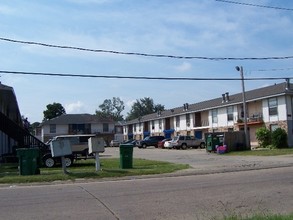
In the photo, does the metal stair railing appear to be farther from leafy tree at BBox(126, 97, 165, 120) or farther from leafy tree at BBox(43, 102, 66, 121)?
leafy tree at BBox(126, 97, 165, 120)

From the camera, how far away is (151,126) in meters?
85.1

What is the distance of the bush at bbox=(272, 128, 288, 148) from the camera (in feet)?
131

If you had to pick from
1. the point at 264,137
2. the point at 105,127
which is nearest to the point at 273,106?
the point at 264,137

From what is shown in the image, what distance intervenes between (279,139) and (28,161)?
27.5 metres

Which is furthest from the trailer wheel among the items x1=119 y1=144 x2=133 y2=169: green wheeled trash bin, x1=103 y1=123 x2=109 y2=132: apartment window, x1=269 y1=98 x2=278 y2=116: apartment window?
x1=103 y1=123 x2=109 y2=132: apartment window

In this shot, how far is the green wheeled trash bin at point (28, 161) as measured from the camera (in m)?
18.6

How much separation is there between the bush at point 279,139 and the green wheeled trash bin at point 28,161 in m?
27.1

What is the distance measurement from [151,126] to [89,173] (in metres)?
67.1

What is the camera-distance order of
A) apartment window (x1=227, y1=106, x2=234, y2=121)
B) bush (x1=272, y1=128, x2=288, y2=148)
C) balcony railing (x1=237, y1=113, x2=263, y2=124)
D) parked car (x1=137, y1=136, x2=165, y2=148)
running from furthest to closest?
parked car (x1=137, y1=136, x2=165, y2=148) → apartment window (x1=227, y1=106, x2=234, y2=121) → balcony railing (x1=237, y1=113, x2=263, y2=124) → bush (x1=272, y1=128, x2=288, y2=148)

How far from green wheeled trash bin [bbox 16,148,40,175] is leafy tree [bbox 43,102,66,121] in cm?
11589

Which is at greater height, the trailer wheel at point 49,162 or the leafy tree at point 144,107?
the leafy tree at point 144,107

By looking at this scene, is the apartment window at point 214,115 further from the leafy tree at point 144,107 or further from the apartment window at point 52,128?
the leafy tree at point 144,107

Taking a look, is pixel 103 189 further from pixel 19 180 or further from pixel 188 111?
pixel 188 111

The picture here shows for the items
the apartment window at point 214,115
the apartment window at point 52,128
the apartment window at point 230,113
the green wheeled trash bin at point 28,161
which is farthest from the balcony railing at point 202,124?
the green wheeled trash bin at point 28,161
